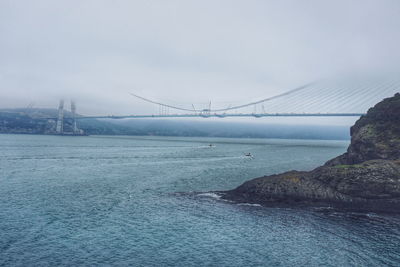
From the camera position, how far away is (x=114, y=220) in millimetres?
28641

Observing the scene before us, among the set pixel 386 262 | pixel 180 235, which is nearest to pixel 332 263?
pixel 386 262

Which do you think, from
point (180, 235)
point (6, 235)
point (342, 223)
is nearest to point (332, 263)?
point (342, 223)

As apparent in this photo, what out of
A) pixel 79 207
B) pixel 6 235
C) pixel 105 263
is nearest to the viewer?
pixel 105 263

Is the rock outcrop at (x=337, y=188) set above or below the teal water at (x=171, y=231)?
above

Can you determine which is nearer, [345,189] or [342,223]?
[342,223]

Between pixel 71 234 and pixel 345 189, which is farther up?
pixel 345 189

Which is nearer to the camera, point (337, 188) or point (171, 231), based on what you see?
point (171, 231)

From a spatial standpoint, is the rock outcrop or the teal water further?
the rock outcrop

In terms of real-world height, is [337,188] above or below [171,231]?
above

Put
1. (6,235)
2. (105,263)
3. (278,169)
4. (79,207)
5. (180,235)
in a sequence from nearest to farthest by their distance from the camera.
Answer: (105,263)
(6,235)
(180,235)
(79,207)
(278,169)

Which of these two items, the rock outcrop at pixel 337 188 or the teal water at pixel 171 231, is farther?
the rock outcrop at pixel 337 188

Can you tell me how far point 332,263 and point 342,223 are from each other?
9111mm

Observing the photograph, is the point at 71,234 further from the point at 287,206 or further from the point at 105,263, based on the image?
the point at 287,206

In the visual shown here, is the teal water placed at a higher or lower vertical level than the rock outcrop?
lower
